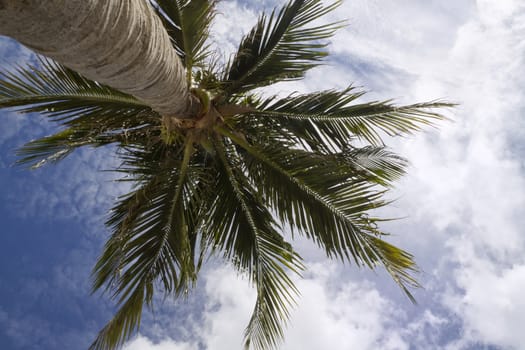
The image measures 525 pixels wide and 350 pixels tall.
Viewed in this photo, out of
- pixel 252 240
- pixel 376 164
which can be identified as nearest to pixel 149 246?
pixel 252 240

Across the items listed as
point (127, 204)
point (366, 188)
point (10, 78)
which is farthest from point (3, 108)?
point (366, 188)

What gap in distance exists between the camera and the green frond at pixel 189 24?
5168 mm

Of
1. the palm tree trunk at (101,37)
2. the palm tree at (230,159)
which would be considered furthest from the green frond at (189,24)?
the palm tree trunk at (101,37)

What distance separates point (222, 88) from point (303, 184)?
180 centimetres

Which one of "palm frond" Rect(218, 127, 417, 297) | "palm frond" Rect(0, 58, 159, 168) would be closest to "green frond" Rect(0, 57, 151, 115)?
"palm frond" Rect(0, 58, 159, 168)

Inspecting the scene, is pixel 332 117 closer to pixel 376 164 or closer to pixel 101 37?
pixel 376 164

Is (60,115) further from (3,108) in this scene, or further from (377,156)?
(377,156)

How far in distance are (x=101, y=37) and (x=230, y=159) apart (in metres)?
4.08

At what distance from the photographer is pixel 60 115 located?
5.79 meters

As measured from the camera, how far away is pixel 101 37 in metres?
2.25

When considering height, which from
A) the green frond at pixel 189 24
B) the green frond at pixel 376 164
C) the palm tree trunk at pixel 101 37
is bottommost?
the palm tree trunk at pixel 101 37

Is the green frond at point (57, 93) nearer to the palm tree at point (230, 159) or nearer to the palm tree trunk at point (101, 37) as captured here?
the palm tree at point (230, 159)

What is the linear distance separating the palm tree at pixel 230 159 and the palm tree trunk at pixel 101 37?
4.65 feet

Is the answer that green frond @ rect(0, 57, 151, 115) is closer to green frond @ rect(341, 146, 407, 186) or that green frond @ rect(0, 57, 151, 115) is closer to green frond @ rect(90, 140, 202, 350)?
green frond @ rect(90, 140, 202, 350)
